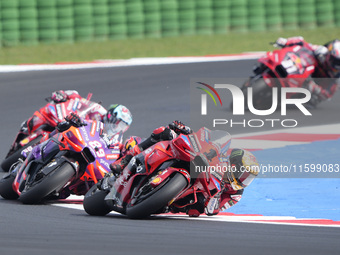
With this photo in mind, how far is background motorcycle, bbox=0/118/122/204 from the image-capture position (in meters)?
7.83

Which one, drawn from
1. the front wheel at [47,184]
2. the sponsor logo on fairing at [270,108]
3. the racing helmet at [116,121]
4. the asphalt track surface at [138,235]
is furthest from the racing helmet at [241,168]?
the sponsor logo on fairing at [270,108]

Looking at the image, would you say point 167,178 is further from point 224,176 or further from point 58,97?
point 58,97

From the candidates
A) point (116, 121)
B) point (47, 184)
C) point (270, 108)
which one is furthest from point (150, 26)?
point (47, 184)

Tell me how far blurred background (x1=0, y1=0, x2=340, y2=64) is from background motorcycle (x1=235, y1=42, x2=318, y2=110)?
558 centimetres

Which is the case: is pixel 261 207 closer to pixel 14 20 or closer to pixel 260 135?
pixel 260 135

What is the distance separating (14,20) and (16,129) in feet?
22.4

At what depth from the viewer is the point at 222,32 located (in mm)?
21234

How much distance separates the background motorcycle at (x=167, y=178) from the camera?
663cm

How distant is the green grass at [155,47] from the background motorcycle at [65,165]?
1003cm

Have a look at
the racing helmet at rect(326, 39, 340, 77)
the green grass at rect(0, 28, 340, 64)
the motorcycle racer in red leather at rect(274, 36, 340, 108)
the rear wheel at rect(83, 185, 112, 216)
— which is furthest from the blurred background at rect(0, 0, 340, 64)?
the rear wheel at rect(83, 185, 112, 216)

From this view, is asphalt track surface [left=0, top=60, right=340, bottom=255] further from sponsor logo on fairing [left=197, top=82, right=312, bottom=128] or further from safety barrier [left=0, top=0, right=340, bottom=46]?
safety barrier [left=0, top=0, right=340, bottom=46]

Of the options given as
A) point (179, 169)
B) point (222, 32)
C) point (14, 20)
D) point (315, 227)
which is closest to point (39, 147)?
point (179, 169)

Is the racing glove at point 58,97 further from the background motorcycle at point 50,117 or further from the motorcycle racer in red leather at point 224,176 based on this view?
the motorcycle racer in red leather at point 224,176

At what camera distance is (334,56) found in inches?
530
